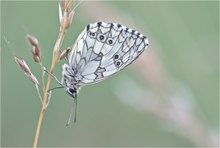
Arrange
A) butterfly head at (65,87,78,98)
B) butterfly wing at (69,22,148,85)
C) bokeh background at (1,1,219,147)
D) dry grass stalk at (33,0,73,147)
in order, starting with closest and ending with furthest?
dry grass stalk at (33,0,73,147) < butterfly head at (65,87,78,98) < butterfly wing at (69,22,148,85) < bokeh background at (1,1,219,147)

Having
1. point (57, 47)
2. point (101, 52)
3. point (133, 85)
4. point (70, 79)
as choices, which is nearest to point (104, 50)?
point (101, 52)

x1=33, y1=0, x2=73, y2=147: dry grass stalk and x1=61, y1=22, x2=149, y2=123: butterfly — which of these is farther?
x1=61, y1=22, x2=149, y2=123: butterfly

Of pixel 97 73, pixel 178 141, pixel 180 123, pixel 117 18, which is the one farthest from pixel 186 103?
pixel 178 141

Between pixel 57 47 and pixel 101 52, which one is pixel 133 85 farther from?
pixel 57 47

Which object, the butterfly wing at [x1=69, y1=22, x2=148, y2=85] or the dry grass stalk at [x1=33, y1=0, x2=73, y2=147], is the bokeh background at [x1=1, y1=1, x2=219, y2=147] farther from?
the dry grass stalk at [x1=33, y1=0, x2=73, y2=147]

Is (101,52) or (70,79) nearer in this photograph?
(70,79)

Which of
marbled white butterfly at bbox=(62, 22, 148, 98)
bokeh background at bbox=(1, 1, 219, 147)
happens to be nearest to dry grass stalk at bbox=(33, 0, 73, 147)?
marbled white butterfly at bbox=(62, 22, 148, 98)

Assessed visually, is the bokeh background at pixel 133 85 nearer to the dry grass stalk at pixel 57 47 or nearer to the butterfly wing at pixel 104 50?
the butterfly wing at pixel 104 50
